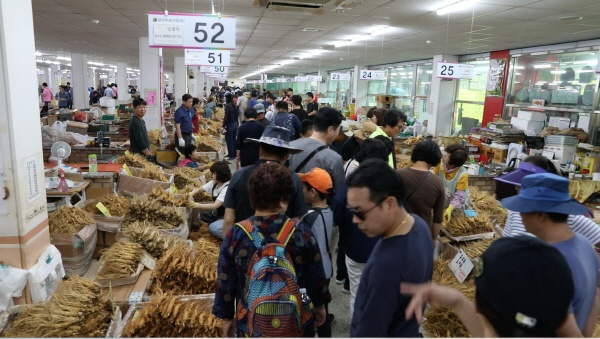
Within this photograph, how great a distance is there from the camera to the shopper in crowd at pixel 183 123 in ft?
26.6

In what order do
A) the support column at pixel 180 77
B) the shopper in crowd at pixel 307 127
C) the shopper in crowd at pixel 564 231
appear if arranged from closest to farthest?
1. the shopper in crowd at pixel 564 231
2. the shopper in crowd at pixel 307 127
3. the support column at pixel 180 77

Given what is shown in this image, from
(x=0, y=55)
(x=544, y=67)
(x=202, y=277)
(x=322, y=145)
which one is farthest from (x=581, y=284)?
(x=544, y=67)

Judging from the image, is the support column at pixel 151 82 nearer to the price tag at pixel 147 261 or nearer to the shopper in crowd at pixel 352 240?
the price tag at pixel 147 261

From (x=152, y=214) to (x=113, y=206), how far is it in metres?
0.60

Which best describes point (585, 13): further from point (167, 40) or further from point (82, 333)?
point (82, 333)

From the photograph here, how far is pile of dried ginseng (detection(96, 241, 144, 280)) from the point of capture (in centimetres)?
323

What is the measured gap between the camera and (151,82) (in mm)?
10711

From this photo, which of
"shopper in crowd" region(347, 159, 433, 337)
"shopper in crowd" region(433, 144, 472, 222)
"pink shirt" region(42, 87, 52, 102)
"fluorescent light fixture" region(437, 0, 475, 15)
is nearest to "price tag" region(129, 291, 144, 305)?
"shopper in crowd" region(347, 159, 433, 337)

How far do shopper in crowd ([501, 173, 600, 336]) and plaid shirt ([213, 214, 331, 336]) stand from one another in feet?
3.16

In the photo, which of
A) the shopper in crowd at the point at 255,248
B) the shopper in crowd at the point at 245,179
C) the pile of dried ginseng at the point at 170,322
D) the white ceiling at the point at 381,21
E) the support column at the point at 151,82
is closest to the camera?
the shopper in crowd at the point at 255,248

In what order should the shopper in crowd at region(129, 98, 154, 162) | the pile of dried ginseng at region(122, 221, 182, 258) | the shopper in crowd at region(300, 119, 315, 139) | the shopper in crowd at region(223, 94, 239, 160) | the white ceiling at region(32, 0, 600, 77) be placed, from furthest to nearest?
the shopper in crowd at region(223, 94, 239, 160), the white ceiling at region(32, 0, 600, 77), the shopper in crowd at region(129, 98, 154, 162), the shopper in crowd at region(300, 119, 315, 139), the pile of dried ginseng at region(122, 221, 182, 258)

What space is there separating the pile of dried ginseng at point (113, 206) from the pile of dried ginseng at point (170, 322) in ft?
6.84

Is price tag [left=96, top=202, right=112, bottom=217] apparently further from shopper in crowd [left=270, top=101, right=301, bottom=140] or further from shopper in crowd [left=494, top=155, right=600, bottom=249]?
shopper in crowd [left=494, top=155, right=600, bottom=249]

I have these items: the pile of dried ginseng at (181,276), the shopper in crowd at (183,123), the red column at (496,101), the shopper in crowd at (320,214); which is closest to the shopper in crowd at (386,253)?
the shopper in crowd at (320,214)
